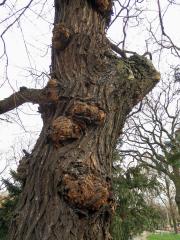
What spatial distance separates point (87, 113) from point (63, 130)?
23 cm

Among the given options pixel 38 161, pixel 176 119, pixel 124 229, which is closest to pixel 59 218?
pixel 38 161

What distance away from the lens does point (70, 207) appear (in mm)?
1987

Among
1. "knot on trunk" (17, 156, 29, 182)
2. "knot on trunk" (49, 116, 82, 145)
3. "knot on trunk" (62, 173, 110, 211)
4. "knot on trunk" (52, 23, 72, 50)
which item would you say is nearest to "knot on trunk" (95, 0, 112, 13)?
"knot on trunk" (52, 23, 72, 50)

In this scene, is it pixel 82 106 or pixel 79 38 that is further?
pixel 79 38

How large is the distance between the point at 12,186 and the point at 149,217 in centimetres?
464

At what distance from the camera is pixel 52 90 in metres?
2.55

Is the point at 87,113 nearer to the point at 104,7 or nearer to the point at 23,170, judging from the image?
the point at 23,170

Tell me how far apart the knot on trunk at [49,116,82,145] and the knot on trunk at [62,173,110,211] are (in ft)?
1.10

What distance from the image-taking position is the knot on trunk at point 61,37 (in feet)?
9.21

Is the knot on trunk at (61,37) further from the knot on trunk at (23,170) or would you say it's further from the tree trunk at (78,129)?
→ the knot on trunk at (23,170)

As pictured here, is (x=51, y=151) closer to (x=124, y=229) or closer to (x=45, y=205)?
(x=45, y=205)

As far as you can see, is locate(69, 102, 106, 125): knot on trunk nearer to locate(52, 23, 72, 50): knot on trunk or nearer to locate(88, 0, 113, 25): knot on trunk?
locate(52, 23, 72, 50): knot on trunk

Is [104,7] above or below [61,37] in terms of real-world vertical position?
above

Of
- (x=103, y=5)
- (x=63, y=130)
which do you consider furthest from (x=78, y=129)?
(x=103, y=5)
